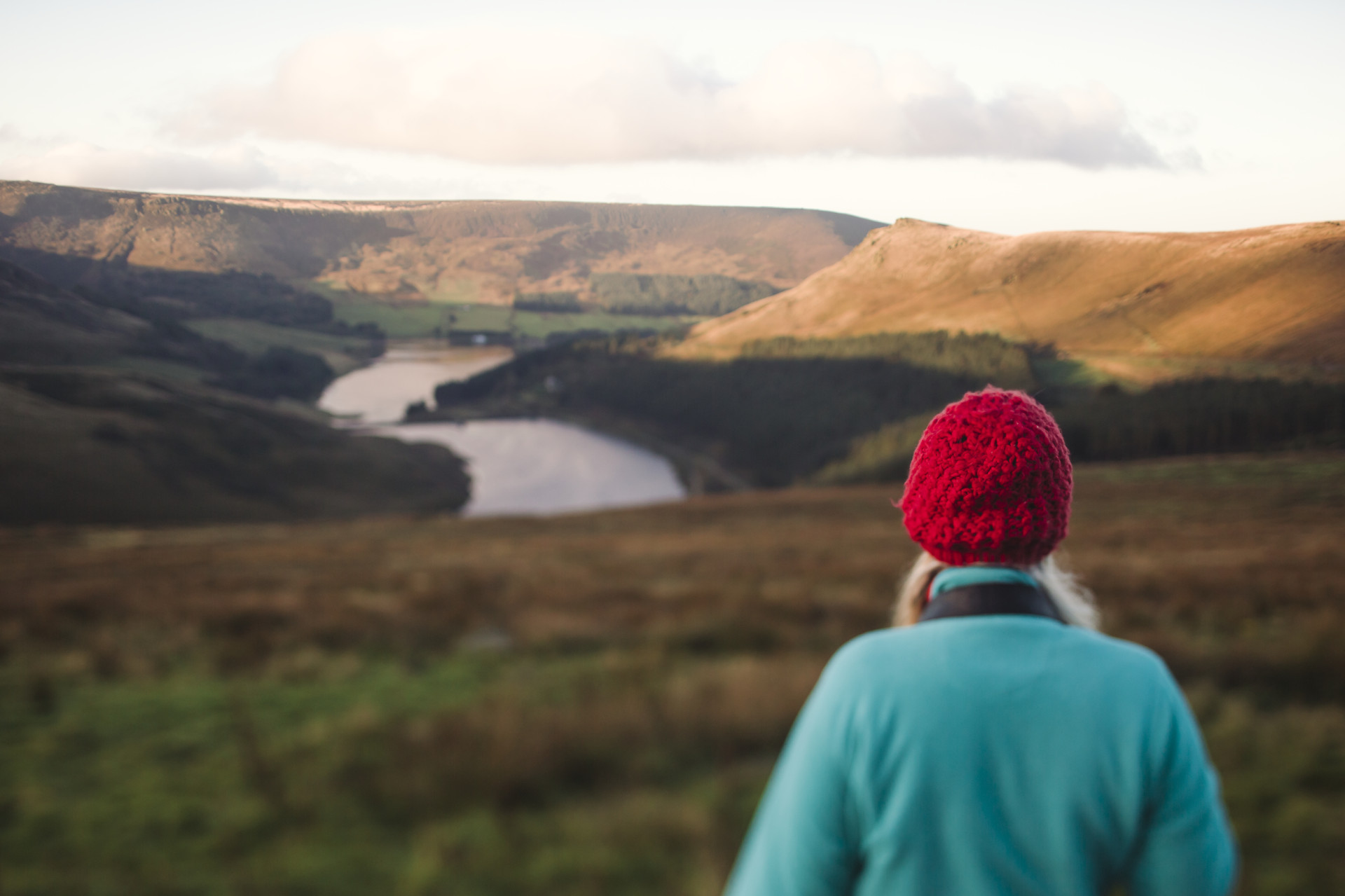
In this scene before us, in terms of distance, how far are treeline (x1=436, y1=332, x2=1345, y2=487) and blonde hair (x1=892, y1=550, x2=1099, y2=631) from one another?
46634 mm

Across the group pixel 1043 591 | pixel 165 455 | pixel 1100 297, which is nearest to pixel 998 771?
pixel 1043 591

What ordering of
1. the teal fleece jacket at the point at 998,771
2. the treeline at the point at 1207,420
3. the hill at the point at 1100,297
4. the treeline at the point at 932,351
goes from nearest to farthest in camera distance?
1. the teal fleece jacket at the point at 998,771
2. the treeline at the point at 1207,420
3. the hill at the point at 1100,297
4. the treeline at the point at 932,351

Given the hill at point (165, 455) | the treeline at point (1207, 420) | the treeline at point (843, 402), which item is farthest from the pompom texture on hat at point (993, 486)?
the hill at point (165, 455)

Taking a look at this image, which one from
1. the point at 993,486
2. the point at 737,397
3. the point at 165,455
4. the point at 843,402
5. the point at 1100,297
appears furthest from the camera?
the point at 737,397

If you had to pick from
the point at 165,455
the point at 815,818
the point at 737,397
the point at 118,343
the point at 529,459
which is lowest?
the point at 529,459

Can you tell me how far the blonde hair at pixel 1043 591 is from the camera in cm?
177

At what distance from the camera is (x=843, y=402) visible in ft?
396

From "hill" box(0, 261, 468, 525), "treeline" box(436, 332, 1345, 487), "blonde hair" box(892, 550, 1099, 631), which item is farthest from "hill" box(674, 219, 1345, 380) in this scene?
"blonde hair" box(892, 550, 1099, 631)

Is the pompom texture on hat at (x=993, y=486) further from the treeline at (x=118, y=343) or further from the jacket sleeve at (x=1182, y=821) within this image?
the treeline at (x=118, y=343)

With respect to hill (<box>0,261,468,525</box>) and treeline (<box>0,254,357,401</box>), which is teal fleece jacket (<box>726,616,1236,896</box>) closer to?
hill (<box>0,261,468,525</box>)

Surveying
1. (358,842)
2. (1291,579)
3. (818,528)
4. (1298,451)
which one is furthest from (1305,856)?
(1298,451)

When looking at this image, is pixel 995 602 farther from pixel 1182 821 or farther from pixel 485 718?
pixel 485 718

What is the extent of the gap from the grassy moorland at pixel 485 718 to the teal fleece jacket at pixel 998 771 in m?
2.81

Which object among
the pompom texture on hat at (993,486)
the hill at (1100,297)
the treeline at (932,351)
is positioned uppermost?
the hill at (1100,297)
